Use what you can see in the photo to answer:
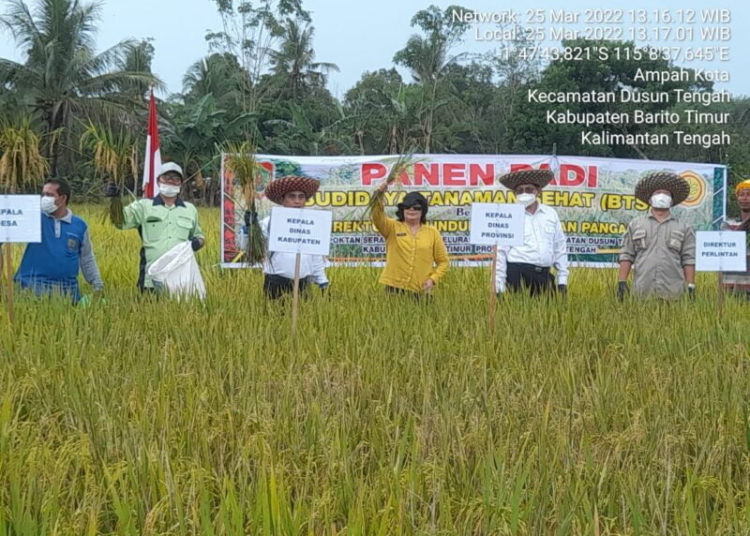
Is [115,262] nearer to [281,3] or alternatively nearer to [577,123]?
[577,123]

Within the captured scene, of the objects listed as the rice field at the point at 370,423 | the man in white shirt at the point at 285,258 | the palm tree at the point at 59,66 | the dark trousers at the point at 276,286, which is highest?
the palm tree at the point at 59,66

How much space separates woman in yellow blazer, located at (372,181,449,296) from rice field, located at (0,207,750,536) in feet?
1.81

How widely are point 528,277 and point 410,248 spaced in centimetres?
85

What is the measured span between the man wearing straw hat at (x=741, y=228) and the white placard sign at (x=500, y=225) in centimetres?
164

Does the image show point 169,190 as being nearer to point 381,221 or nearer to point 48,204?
point 48,204

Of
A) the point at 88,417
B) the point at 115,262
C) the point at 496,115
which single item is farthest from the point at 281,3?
the point at 88,417

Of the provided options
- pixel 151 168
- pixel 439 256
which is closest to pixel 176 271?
pixel 439 256

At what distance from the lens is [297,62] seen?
28531 millimetres

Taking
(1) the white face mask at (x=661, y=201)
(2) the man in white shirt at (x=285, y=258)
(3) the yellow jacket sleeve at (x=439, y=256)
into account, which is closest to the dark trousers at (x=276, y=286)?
(2) the man in white shirt at (x=285, y=258)

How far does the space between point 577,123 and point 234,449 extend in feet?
81.6

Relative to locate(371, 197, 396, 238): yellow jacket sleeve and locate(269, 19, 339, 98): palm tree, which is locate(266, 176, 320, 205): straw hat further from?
locate(269, 19, 339, 98): palm tree

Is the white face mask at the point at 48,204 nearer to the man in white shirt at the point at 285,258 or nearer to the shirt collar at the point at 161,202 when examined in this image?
the shirt collar at the point at 161,202

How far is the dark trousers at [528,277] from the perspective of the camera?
492 centimetres

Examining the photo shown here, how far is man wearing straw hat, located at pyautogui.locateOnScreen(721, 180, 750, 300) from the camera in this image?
488 cm
